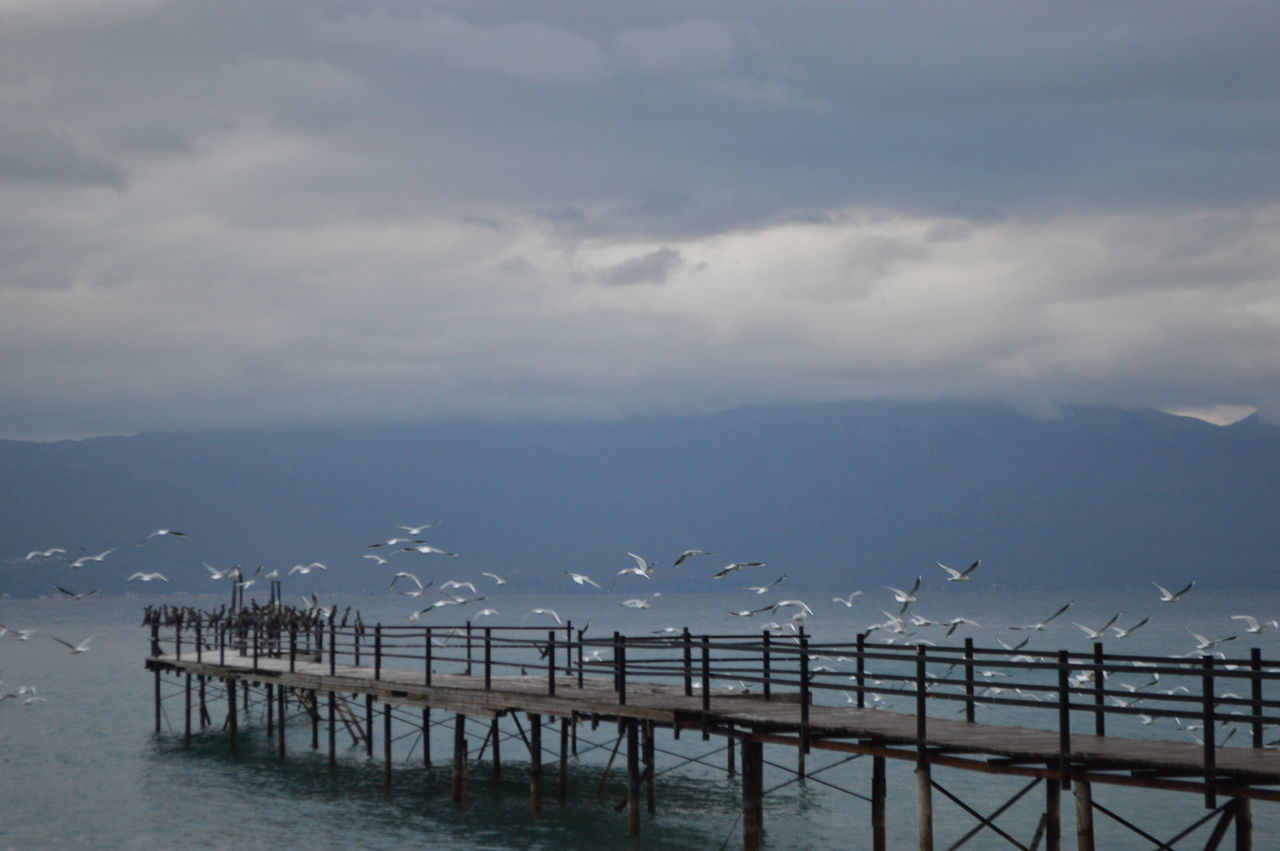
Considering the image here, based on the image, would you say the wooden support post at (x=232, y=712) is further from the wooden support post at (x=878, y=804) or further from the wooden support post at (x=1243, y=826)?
the wooden support post at (x=1243, y=826)

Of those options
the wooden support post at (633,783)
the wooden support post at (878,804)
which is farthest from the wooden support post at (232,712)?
the wooden support post at (878,804)

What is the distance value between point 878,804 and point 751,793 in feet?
8.43

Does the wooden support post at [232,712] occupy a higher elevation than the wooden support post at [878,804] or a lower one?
lower

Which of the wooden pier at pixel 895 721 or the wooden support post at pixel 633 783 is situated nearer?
the wooden pier at pixel 895 721

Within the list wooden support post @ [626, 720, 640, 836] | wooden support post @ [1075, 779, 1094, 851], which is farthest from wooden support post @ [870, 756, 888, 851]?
wooden support post @ [1075, 779, 1094, 851]

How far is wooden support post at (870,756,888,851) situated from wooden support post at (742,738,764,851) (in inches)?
14.9

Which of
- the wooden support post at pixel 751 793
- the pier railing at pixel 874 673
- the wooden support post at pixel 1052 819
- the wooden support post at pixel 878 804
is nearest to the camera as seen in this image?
the pier railing at pixel 874 673

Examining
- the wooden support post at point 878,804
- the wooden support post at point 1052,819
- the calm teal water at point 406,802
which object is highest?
the wooden support post at point 1052,819

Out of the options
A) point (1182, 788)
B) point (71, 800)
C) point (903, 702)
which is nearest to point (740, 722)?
point (1182, 788)

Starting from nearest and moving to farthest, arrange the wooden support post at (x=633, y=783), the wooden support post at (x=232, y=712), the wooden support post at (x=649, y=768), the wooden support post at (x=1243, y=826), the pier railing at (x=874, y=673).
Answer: the pier railing at (x=874, y=673)
the wooden support post at (x=1243, y=826)
the wooden support post at (x=633, y=783)
the wooden support post at (x=649, y=768)
the wooden support post at (x=232, y=712)

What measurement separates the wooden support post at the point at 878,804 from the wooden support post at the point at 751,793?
0.38 metres

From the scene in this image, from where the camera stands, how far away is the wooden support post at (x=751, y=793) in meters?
23.3

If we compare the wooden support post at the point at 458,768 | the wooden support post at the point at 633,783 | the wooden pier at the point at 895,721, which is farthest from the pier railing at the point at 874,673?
the wooden support post at the point at 458,768

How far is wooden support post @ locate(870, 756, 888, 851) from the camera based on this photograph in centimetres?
2445
